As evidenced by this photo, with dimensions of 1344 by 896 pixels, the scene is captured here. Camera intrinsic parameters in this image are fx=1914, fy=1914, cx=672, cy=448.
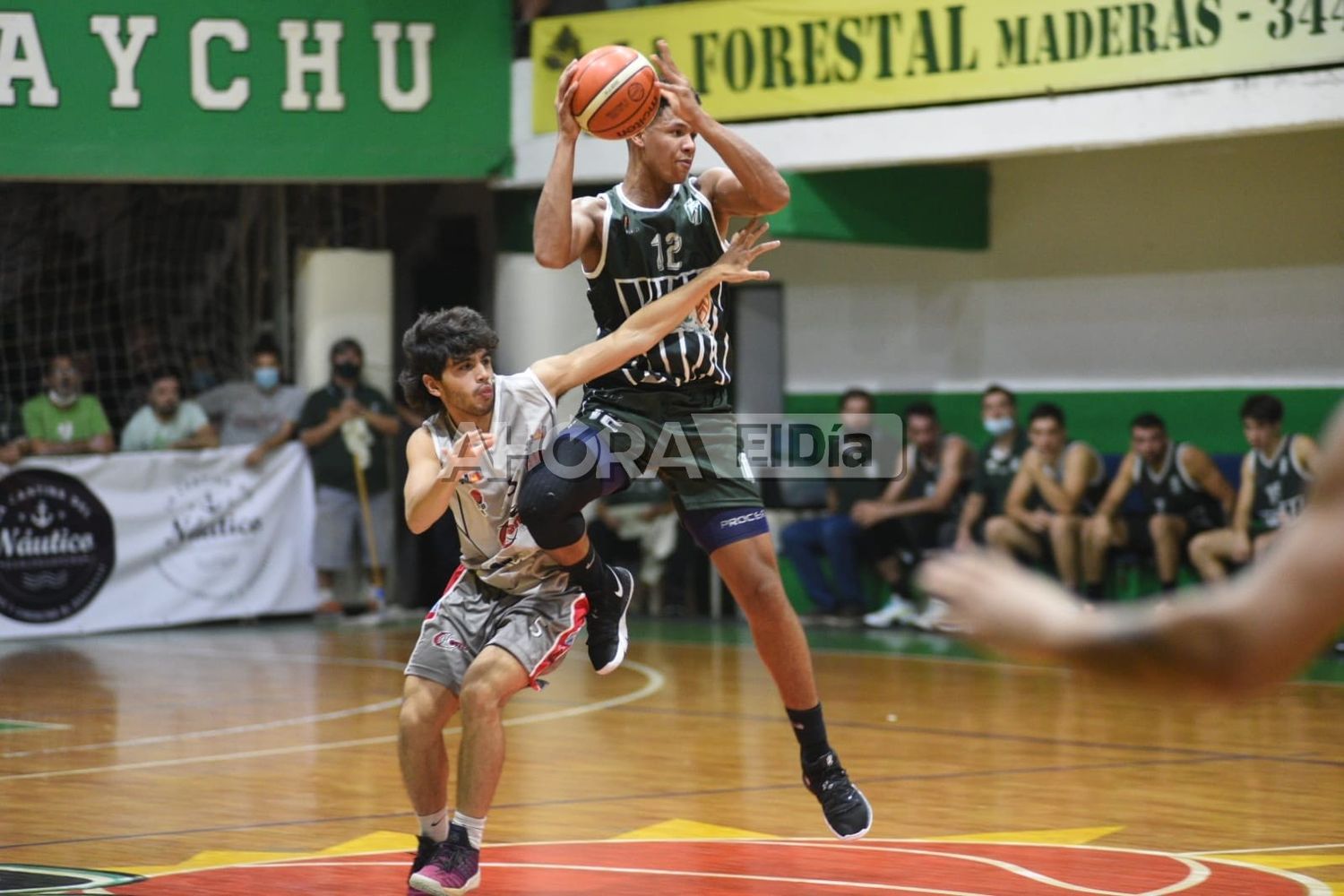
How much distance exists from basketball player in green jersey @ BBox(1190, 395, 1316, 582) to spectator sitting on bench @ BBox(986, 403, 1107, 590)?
0.86 metres

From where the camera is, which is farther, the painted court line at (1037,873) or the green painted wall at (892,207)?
the green painted wall at (892,207)

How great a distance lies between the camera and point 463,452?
477cm

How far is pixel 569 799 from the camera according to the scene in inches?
262

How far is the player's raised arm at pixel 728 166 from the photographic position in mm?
5328

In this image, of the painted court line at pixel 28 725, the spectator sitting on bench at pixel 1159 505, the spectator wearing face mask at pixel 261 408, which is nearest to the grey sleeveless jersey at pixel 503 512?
the painted court line at pixel 28 725

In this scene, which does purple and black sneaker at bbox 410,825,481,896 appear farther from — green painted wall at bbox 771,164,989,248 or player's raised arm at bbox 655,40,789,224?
green painted wall at bbox 771,164,989,248

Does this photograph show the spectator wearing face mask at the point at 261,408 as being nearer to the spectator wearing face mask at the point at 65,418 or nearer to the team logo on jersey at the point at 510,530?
the spectator wearing face mask at the point at 65,418

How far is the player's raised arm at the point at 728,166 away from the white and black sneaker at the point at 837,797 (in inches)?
62.9

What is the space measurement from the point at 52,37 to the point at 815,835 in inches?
314

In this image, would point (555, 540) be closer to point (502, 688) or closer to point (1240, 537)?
point (502, 688)

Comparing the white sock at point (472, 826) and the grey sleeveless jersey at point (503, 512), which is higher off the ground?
the grey sleeveless jersey at point (503, 512)

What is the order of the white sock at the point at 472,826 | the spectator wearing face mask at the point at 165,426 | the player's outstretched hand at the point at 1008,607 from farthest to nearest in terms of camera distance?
→ the spectator wearing face mask at the point at 165,426
the white sock at the point at 472,826
the player's outstretched hand at the point at 1008,607

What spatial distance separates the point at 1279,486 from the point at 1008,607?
9118mm

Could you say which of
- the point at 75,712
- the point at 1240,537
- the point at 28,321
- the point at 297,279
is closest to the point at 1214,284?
the point at 1240,537
